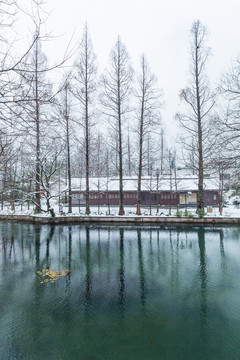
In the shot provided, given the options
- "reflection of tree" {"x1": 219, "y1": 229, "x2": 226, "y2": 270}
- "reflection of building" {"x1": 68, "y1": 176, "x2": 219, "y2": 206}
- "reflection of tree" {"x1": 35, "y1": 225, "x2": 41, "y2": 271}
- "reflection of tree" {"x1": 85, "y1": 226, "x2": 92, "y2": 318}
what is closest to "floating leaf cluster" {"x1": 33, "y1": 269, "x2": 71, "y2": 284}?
"reflection of tree" {"x1": 35, "y1": 225, "x2": 41, "y2": 271}

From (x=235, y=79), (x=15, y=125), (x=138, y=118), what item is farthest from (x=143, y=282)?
(x=138, y=118)

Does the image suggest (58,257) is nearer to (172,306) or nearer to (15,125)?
(172,306)

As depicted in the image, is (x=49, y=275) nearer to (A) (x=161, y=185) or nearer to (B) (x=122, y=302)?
(B) (x=122, y=302)

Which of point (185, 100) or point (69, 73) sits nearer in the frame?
point (69, 73)

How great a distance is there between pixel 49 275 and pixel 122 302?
274 centimetres

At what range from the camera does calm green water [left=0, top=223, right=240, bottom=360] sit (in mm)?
3508

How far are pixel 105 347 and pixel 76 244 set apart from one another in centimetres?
663

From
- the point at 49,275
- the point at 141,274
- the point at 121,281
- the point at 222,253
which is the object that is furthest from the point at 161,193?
the point at 49,275

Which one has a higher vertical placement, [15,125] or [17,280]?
[15,125]

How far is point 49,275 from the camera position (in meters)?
6.50

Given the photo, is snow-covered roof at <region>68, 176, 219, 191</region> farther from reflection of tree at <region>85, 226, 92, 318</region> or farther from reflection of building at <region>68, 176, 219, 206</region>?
reflection of tree at <region>85, 226, 92, 318</region>

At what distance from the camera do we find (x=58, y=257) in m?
8.18

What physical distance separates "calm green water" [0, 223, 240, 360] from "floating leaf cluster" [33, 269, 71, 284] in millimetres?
152

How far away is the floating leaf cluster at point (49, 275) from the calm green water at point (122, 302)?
0.15 m
